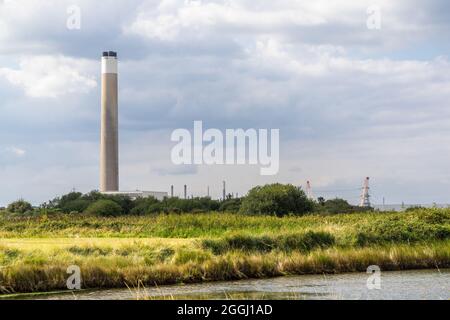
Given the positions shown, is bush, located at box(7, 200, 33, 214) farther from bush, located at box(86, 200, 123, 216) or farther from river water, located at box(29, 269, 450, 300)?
river water, located at box(29, 269, 450, 300)

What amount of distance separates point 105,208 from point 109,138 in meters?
26.0

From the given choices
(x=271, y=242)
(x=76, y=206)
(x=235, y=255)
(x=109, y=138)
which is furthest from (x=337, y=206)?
(x=235, y=255)

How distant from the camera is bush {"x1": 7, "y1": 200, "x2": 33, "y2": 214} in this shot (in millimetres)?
57987

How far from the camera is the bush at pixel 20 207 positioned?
190 ft

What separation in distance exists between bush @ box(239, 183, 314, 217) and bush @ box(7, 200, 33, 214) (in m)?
18.4

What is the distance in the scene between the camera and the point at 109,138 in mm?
78938

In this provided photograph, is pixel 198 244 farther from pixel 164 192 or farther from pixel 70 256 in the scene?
pixel 164 192

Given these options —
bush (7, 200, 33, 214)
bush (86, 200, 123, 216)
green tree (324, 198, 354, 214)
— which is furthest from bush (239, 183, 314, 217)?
bush (7, 200, 33, 214)

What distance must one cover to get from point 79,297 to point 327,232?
13.6m

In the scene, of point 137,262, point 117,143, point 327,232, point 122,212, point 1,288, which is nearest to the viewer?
point 1,288

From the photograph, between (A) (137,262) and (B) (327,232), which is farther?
(B) (327,232)
